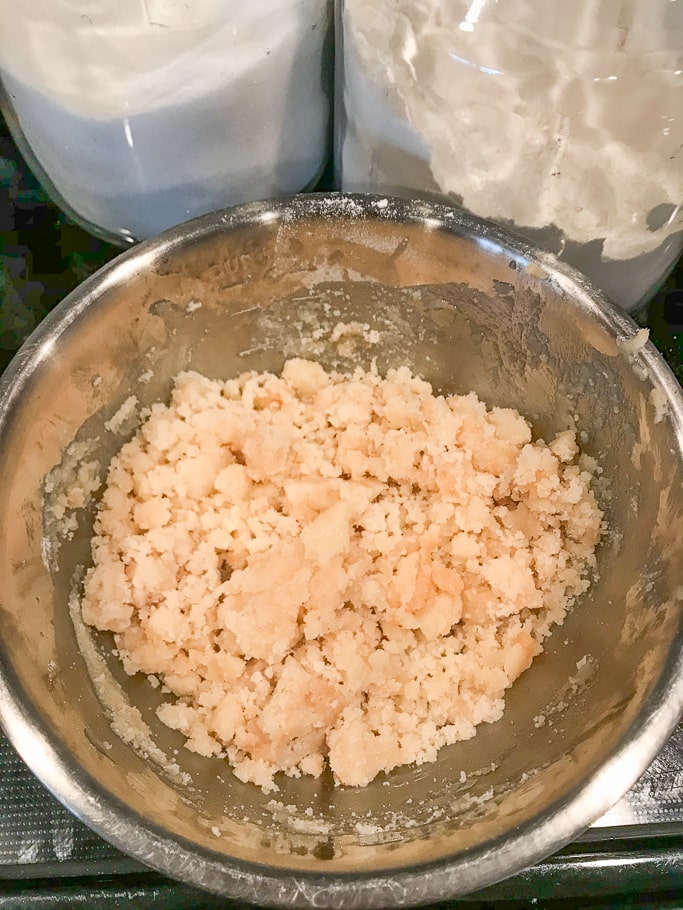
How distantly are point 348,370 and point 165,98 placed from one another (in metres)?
0.35

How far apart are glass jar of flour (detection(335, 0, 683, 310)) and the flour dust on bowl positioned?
51mm

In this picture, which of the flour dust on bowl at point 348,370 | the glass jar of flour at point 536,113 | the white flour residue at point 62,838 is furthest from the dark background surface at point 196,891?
the glass jar of flour at point 536,113

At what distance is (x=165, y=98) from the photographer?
2.22ft

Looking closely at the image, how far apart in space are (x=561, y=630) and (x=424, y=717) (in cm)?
16

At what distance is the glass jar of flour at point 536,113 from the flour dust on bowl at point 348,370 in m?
0.05

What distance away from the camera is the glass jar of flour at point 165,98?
626mm

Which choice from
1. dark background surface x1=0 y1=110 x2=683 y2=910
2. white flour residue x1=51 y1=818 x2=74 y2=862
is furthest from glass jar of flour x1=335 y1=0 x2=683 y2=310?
white flour residue x1=51 y1=818 x2=74 y2=862

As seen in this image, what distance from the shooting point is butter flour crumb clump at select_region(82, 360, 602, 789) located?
2.28 feet

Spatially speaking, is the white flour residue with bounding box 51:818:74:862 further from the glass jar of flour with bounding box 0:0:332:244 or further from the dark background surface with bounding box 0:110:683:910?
the glass jar of flour with bounding box 0:0:332:244

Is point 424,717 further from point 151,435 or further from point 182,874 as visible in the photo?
point 151,435

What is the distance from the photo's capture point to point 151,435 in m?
0.82

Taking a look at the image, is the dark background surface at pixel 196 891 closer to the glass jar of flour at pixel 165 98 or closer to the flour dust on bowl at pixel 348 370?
the flour dust on bowl at pixel 348 370

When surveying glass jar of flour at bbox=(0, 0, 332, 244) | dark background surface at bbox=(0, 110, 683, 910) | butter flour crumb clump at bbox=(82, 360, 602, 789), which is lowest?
dark background surface at bbox=(0, 110, 683, 910)

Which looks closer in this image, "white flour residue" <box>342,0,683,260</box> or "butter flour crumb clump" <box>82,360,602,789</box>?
"white flour residue" <box>342,0,683,260</box>
